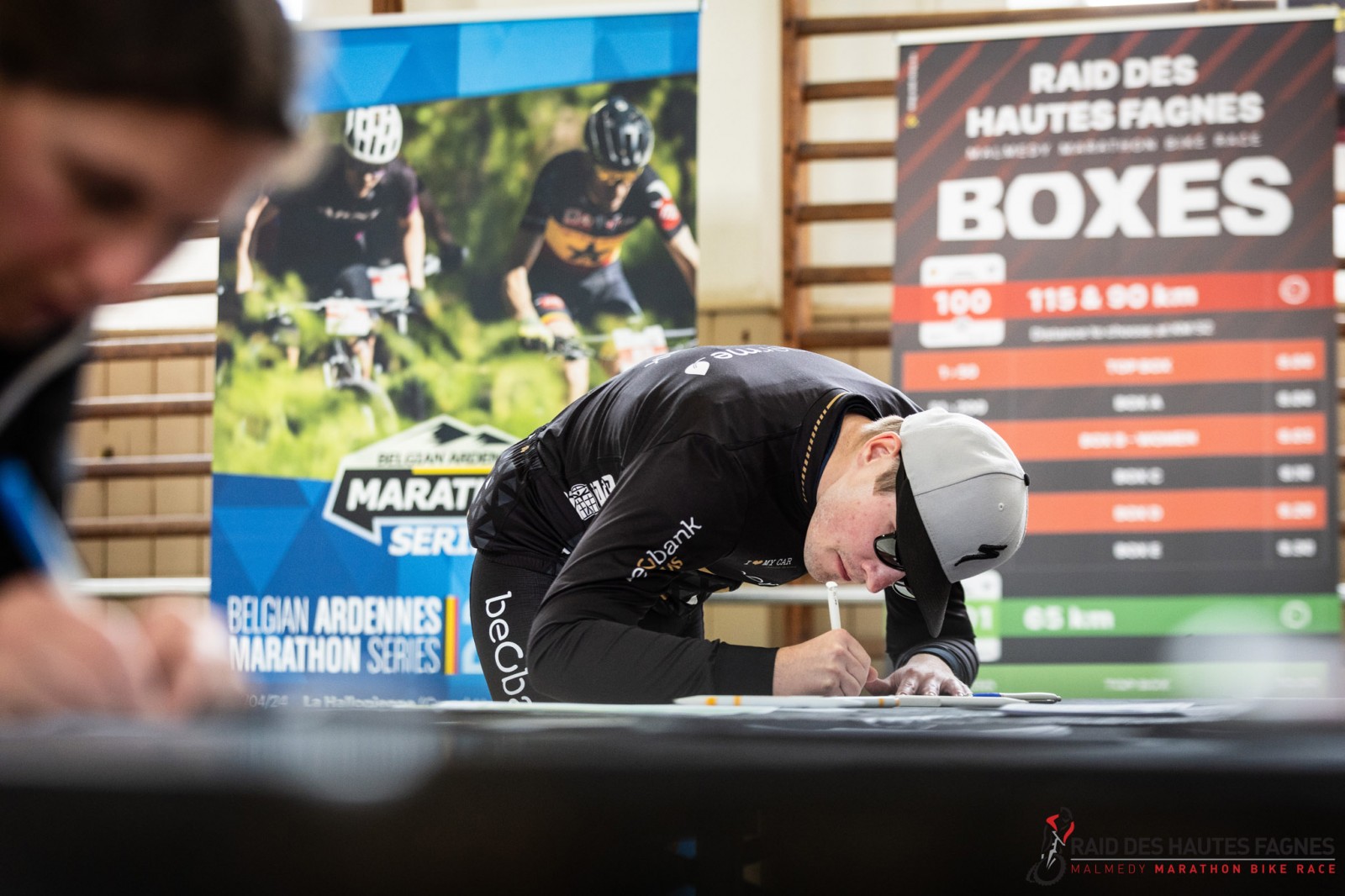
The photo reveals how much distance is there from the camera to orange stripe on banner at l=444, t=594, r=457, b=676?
3.89 meters

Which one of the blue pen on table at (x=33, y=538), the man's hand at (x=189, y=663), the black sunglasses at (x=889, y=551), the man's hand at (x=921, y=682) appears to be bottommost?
the man's hand at (x=921, y=682)

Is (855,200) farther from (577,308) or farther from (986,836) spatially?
(986,836)

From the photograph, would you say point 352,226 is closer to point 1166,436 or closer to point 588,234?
point 588,234

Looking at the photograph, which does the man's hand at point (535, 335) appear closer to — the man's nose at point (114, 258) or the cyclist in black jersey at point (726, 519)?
the cyclist in black jersey at point (726, 519)

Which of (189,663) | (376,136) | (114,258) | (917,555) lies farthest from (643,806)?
(376,136)

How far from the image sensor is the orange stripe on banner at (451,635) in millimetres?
3889

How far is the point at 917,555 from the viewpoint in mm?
1709

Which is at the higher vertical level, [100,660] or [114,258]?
[114,258]

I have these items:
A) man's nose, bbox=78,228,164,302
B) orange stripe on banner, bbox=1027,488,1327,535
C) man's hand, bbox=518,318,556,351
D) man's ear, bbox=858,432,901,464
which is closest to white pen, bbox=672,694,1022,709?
man's ear, bbox=858,432,901,464

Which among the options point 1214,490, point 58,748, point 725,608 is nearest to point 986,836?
point 58,748

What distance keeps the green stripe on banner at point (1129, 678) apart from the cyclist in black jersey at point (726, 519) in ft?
6.86

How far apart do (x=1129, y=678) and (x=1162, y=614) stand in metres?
0.22

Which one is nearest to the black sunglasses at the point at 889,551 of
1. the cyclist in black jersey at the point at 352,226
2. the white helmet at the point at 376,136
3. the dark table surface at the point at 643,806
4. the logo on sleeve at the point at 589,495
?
the logo on sleeve at the point at 589,495

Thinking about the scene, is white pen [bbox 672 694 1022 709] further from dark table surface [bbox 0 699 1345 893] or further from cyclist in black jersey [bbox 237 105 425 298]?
cyclist in black jersey [bbox 237 105 425 298]
